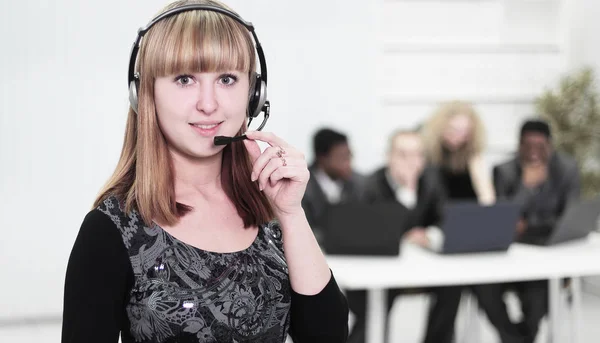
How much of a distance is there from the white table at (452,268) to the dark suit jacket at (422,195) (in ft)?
2.31

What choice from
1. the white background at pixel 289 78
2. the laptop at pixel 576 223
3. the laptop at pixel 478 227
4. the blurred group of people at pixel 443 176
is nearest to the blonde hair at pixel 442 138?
the blurred group of people at pixel 443 176

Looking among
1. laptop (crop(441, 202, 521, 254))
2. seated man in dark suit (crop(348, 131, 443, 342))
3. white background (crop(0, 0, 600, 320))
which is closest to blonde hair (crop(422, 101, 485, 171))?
seated man in dark suit (crop(348, 131, 443, 342))

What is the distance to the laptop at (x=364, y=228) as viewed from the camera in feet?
8.77

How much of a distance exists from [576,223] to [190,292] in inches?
107

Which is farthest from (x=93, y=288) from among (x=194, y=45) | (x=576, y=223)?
(x=576, y=223)

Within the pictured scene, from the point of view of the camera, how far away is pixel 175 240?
99 cm

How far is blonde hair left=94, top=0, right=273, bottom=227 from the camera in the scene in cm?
93

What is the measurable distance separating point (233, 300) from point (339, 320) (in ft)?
0.63

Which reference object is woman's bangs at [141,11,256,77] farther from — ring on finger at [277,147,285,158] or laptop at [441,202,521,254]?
laptop at [441,202,521,254]

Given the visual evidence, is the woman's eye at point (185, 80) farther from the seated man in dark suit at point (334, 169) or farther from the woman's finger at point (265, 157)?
the seated man in dark suit at point (334, 169)

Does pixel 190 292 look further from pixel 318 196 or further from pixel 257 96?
pixel 318 196

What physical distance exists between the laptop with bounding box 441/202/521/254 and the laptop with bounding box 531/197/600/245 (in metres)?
0.36

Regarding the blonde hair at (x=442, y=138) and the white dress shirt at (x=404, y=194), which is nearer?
the white dress shirt at (x=404, y=194)

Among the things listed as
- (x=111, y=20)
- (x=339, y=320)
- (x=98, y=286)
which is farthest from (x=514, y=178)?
(x=98, y=286)
